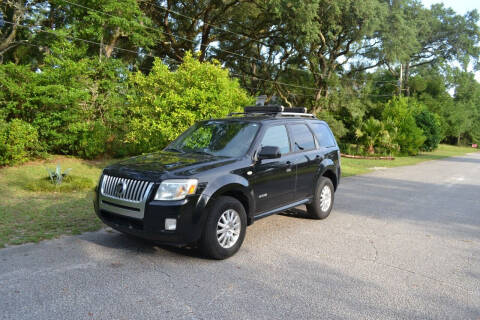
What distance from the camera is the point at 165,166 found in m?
4.79

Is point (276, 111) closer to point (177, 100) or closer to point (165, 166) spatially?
point (165, 166)

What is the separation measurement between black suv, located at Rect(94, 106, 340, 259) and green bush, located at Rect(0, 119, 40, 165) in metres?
7.80

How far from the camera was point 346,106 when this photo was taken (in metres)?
30.3

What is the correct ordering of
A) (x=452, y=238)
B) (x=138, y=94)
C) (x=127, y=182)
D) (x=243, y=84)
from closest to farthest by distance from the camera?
(x=127, y=182) < (x=452, y=238) < (x=138, y=94) < (x=243, y=84)

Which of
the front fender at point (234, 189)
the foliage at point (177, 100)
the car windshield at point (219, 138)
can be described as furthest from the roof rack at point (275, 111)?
the foliage at point (177, 100)

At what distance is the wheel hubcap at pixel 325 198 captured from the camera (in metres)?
7.00

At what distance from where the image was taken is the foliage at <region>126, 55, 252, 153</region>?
11.0 m

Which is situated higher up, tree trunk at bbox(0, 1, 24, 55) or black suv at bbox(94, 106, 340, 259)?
tree trunk at bbox(0, 1, 24, 55)

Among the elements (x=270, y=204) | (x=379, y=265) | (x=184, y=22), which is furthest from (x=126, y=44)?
(x=379, y=265)

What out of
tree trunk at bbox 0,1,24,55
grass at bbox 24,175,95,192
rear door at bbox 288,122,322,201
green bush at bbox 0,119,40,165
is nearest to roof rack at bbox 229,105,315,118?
rear door at bbox 288,122,322,201

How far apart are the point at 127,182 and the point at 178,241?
1031 mm

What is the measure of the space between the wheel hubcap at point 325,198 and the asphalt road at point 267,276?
0.45m

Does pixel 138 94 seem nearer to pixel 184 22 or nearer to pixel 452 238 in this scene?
pixel 452 238

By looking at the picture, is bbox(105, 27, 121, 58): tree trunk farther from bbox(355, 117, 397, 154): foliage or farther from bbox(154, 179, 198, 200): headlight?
bbox(355, 117, 397, 154): foliage
